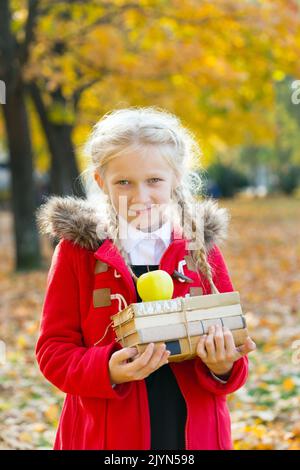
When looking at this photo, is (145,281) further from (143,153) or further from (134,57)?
(134,57)

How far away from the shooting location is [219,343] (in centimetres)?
186

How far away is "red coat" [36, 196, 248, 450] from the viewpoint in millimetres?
2000

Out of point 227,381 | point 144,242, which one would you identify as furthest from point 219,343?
point 144,242

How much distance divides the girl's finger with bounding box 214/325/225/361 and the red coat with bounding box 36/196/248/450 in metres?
0.16

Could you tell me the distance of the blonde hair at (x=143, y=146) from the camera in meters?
2.07

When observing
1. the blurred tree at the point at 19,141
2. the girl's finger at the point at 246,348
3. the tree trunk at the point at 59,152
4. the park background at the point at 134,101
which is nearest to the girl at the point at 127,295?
the girl's finger at the point at 246,348

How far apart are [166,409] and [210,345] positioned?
0.32 m

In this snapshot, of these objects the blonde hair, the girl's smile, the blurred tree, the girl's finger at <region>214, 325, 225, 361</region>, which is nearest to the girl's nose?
the girl's smile

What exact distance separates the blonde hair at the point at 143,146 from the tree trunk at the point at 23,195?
9417 millimetres

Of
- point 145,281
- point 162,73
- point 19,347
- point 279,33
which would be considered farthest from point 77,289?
point 162,73

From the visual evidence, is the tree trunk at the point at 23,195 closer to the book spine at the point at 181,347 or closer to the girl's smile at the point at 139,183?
the girl's smile at the point at 139,183

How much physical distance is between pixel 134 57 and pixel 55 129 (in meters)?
2.69

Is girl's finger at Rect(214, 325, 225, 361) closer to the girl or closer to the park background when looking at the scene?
the girl

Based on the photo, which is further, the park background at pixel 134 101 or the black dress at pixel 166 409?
the park background at pixel 134 101
